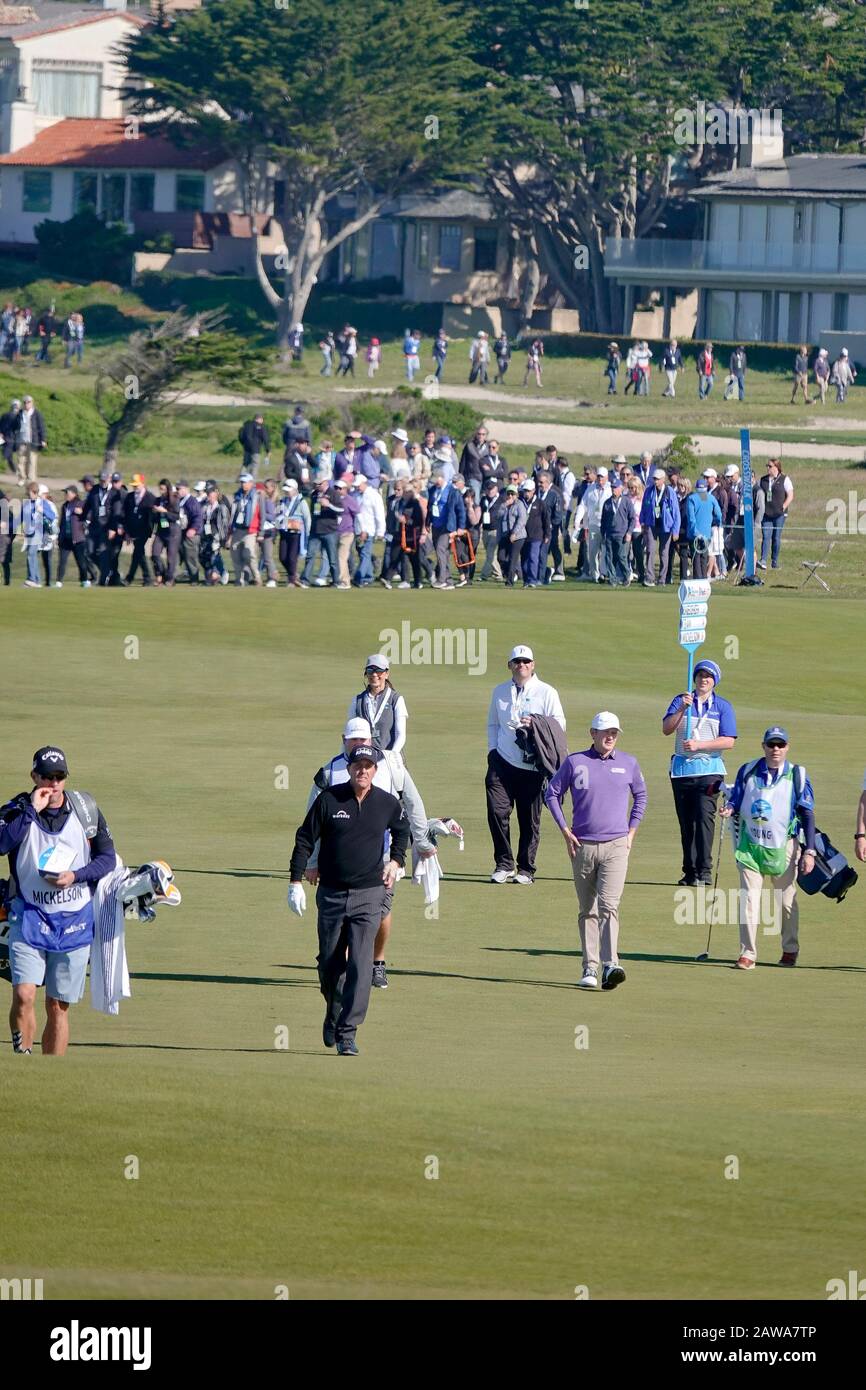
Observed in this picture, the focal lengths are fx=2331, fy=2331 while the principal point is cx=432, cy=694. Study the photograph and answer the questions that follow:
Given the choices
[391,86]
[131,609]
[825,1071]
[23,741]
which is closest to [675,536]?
[131,609]

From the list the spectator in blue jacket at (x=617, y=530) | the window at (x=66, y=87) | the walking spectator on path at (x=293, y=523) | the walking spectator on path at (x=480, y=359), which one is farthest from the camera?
the window at (x=66, y=87)

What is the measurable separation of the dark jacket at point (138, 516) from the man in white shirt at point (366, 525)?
129 inches

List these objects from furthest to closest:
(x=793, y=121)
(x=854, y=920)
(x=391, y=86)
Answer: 1. (x=793, y=121)
2. (x=391, y=86)
3. (x=854, y=920)

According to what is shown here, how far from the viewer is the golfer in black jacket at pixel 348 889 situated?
42.0 feet

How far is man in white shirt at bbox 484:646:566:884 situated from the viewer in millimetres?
18188

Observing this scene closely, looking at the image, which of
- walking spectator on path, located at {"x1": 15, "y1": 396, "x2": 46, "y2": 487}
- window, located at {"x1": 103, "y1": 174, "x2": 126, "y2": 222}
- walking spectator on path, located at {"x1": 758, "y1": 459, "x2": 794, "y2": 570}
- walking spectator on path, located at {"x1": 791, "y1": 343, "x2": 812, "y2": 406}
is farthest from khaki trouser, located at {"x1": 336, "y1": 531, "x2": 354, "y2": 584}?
window, located at {"x1": 103, "y1": 174, "x2": 126, "y2": 222}

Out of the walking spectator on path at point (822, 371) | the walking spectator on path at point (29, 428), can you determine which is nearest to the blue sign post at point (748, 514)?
the walking spectator on path at point (29, 428)

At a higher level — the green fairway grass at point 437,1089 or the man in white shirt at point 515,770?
the man in white shirt at point 515,770

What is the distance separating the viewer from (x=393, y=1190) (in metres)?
10.3

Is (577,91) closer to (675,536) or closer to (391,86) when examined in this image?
(391,86)

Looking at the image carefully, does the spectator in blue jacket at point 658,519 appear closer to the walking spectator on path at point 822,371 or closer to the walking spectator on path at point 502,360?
the walking spectator on path at point 822,371

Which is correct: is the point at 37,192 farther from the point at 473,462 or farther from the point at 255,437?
the point at 473,462

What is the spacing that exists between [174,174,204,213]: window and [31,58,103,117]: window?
11.6 meters

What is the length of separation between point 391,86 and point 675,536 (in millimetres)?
50390
